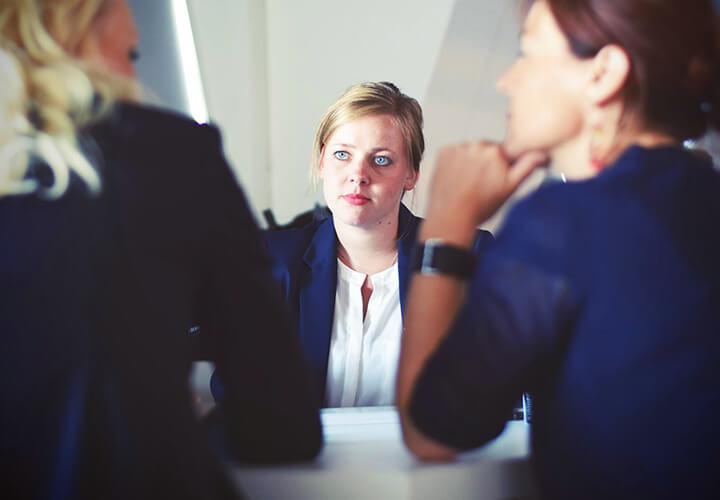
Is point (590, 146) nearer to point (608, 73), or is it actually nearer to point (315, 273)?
point (608, 73)

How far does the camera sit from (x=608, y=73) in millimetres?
566

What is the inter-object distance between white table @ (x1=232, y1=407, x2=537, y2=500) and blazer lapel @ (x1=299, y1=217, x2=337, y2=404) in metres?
0.45

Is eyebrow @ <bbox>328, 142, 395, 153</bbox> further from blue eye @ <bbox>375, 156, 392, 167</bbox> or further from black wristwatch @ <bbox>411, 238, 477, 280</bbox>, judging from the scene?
black wristwatch @ <bbox>411, 238, 477, 280</bbox>

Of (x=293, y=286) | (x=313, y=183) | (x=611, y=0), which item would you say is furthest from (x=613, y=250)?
(x=313, y=183)

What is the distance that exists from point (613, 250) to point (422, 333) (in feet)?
0.68

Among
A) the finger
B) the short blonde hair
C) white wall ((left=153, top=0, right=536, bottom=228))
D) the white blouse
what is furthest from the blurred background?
the finger

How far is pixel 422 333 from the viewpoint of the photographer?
577 mm

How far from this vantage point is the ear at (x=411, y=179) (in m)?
1.34

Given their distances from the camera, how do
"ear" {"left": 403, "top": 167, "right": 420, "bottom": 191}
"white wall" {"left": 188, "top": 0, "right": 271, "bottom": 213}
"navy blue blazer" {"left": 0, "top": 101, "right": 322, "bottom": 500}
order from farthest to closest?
"white wall" {"left": 188, "top": 0, "right": 271, "bottom": 213} → "ear" {"left": 403, "top": 167, "right": 420, "bottom": 191} → "navy blue blazer" {"left": 0, "top": 101, "right": 322, "bottom": 500}

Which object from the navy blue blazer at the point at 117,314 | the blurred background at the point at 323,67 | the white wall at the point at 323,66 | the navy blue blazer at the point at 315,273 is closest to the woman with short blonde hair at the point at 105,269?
the navy blue blazer at the point at 117,314

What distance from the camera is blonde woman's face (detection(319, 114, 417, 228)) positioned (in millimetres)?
1211

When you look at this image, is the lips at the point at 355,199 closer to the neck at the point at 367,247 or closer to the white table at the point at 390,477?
the neck at the point at 367,247

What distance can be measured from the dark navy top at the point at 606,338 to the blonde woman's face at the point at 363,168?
2.38 ft

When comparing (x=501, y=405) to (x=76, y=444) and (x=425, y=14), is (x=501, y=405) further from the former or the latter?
(x=425, y=14)
